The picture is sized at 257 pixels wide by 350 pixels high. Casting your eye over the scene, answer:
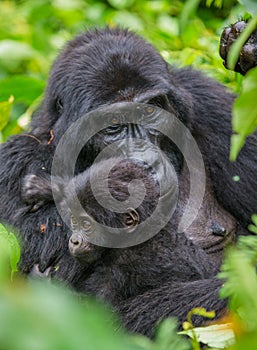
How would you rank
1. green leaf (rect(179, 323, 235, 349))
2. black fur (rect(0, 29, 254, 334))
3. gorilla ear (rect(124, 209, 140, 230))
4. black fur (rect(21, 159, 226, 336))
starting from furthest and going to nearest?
black fur (rect(0, 29, 254, 334)), gorilla ear (rect(124, 209, 140, 230)), black fur (rect(21, 159, 226, 336)), green leaf (rect(179, 323, 235, 349))

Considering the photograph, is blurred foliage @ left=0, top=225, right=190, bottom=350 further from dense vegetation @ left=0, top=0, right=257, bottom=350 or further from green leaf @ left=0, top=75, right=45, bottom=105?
green leaf @ left=0, top=75, right=45, bottom=105

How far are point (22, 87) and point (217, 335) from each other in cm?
340

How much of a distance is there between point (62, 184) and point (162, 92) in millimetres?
584

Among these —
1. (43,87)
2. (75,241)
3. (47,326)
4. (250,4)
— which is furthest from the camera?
(43,87)

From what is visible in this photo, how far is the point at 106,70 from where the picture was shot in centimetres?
305

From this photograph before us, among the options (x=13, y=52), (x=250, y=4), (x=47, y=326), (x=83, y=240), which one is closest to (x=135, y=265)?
(x=83, y=240)

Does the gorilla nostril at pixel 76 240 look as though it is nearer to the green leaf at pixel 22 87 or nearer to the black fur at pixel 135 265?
the black fur at pixel 135 265

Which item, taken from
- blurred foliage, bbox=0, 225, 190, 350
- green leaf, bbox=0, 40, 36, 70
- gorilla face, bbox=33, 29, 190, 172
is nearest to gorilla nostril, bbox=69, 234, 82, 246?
gorilla face, bbox=33, 29, 190, 172

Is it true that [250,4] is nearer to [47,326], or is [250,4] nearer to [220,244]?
[220,244]

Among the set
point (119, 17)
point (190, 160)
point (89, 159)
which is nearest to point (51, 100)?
point (89, 159)

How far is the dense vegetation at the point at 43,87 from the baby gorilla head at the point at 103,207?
206 millimetres

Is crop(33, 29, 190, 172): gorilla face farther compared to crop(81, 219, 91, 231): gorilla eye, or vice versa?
crop(33, 29, 190, 172): gorilla face

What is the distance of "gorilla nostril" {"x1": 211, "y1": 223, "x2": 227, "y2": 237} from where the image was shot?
3.29m

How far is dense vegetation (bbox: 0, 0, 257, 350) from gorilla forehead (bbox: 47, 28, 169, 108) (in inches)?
10.3
